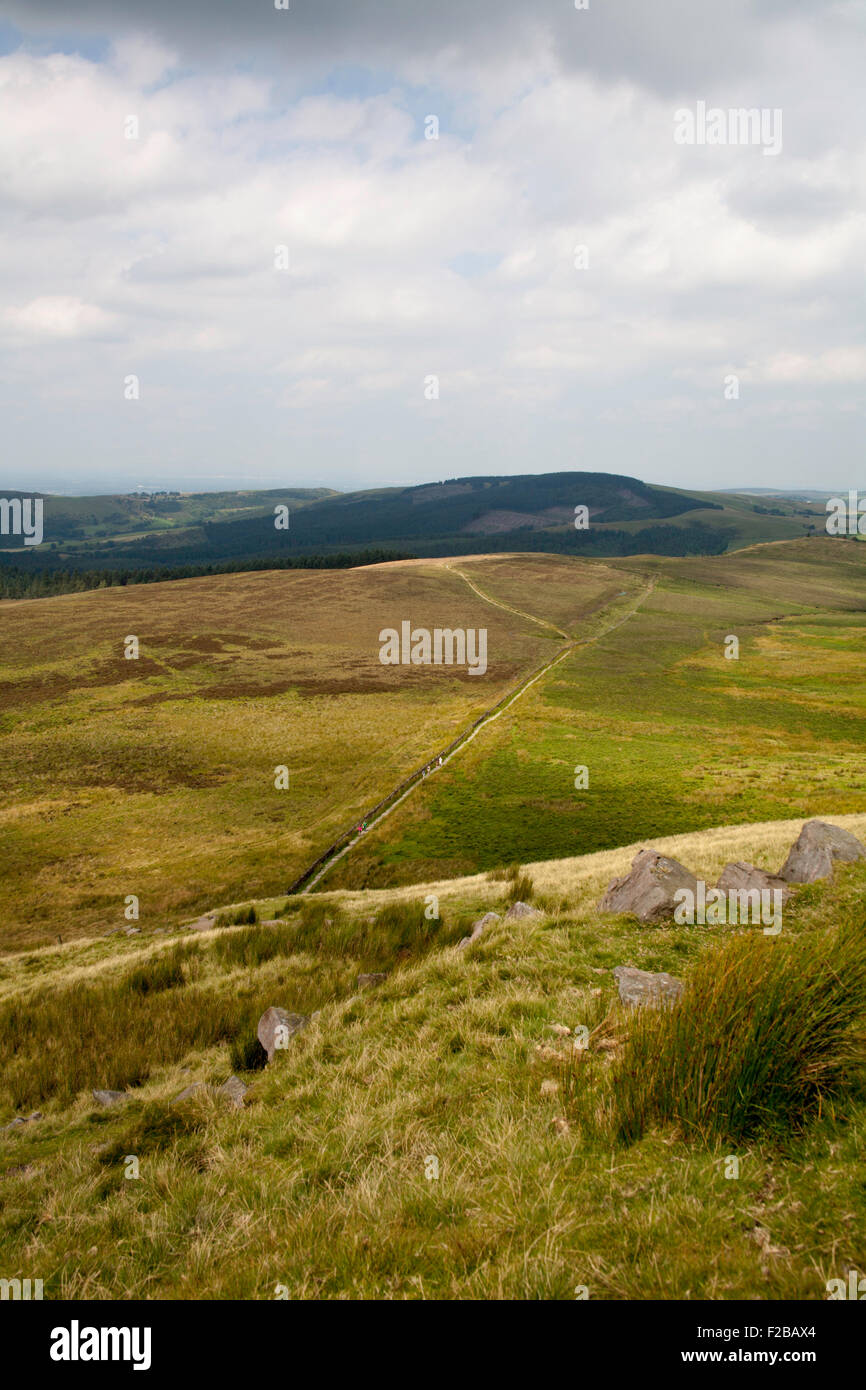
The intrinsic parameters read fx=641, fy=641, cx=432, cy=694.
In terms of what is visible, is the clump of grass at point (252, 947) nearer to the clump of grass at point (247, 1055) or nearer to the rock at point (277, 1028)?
the rock at point (277, 1028)

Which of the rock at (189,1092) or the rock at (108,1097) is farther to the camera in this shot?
the rock at (108,1097)

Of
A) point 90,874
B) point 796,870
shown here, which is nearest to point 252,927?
point 796,870

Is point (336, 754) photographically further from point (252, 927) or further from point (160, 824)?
point (252, 927)

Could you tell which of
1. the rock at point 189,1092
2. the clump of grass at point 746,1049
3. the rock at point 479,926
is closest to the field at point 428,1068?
the clump of grass at point 746,1049

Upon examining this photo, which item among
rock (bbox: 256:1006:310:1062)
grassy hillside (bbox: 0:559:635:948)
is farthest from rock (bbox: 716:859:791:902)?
grassy hillside (bbox: 0:559:635:948)

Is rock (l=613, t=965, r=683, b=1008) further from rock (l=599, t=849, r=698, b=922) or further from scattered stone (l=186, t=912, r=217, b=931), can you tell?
scattered stone (l=186, t=912, r=217, b=931)

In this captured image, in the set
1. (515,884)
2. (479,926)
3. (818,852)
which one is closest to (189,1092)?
(479,926)
